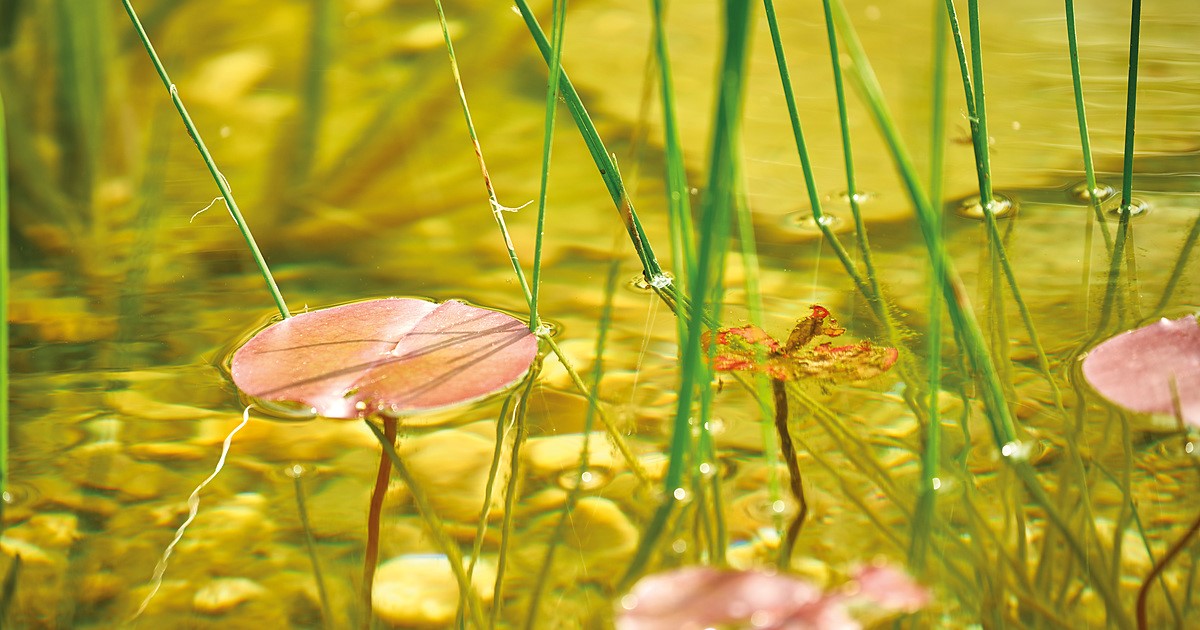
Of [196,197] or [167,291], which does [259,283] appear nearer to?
[167,291]

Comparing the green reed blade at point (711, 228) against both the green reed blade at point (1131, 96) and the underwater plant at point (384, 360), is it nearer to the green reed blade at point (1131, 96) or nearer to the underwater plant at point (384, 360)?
the underwater plant at point (384, 360)

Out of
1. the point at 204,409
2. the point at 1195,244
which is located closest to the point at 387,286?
the point at 204,409

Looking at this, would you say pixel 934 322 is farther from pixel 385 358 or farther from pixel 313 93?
pixel 313 93

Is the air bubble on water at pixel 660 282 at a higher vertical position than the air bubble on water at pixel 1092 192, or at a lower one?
lower

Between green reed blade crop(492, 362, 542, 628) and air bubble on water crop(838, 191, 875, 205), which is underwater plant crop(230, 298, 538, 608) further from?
air bubble on water crop(838, 191, 875, 205)

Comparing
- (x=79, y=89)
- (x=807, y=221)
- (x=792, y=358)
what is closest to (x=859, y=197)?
(x=807, y=221)

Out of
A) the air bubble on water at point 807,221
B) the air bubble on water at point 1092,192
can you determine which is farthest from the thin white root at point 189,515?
the air bubble on water at point 1092,192
